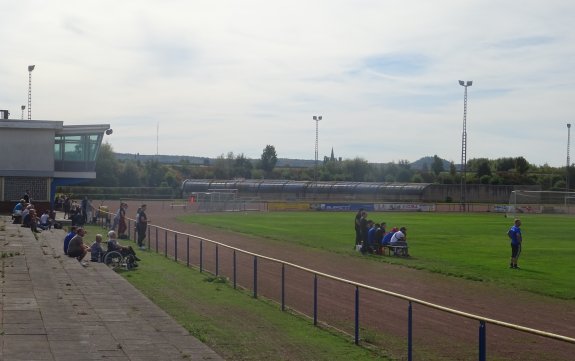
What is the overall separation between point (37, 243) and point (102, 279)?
9.55 meters

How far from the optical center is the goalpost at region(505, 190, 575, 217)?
85188 millimetres

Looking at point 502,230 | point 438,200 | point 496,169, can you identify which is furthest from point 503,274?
point 496,169

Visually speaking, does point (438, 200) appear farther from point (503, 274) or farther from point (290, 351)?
point (290, 351)

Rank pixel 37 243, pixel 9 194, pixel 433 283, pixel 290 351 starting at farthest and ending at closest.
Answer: pixel 9 194, pixel 37 243, pixel 433 283, pixel 290 351

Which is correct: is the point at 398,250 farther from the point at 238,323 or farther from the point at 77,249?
the point at 238,323

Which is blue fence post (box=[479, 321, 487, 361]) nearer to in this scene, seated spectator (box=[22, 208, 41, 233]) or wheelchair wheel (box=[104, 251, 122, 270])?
wheelchair wheel (box=[104, 251, 122, 270])

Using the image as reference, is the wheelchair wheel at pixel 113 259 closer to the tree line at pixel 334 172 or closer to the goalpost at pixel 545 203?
the goalpost at pixel 545 203

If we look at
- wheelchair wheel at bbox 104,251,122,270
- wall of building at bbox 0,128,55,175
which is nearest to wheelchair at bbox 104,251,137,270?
wheelchair wheel at bbox 104,251,122,270

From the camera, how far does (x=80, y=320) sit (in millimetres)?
13523

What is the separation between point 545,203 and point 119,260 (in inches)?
2890

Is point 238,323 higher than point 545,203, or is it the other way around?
point 545,203

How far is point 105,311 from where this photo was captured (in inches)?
572

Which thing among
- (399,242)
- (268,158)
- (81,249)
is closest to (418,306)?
(81,249)

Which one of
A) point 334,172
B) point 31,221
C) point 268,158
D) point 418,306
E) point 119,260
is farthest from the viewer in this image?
point 268,158
